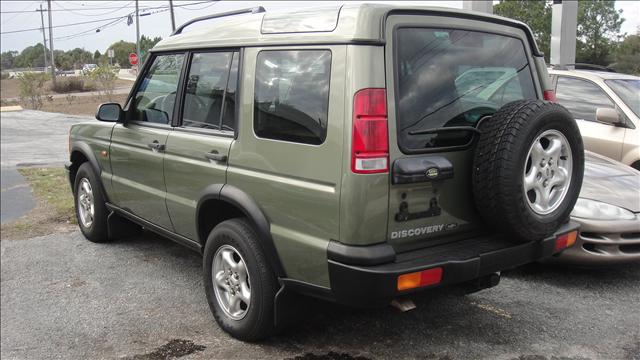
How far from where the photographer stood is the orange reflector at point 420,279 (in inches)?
109

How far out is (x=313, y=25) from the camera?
3.02m

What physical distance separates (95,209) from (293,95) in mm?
3257

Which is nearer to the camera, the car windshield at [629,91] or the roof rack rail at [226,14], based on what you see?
the roof rack rail at [226,14]

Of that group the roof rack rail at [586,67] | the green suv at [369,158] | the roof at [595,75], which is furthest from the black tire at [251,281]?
the roof rack rail at [586,67]

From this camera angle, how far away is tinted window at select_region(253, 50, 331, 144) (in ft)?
9.63

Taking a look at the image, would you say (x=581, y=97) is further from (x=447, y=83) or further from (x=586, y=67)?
(x=447, y=83)

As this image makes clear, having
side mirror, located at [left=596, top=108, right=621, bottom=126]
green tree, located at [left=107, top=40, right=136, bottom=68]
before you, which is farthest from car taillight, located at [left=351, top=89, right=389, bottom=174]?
green tree, located at [left=107, top=40, right=136, bottom=68]

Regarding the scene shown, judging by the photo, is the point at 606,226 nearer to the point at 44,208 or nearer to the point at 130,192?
the point at 130,192

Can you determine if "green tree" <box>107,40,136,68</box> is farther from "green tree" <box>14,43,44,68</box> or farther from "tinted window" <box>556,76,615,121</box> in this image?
"tinted window" <box>556,76,615,121</box>

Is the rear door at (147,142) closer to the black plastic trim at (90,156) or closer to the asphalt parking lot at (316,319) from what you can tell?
the black plastic trim at (90,156)

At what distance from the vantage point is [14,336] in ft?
12.7

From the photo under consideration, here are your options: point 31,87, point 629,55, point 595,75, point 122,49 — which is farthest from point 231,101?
point 122,49

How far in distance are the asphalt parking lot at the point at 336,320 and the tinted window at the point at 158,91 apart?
4.45 ft

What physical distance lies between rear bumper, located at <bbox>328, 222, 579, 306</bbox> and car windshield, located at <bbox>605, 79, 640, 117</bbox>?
3909 mm
